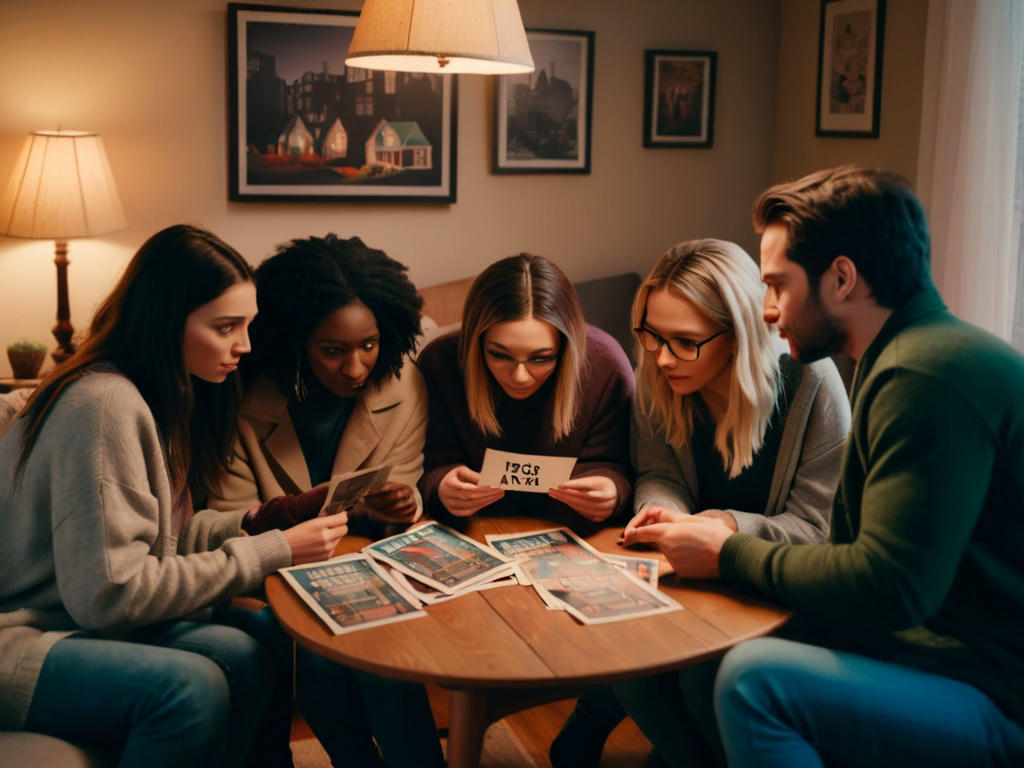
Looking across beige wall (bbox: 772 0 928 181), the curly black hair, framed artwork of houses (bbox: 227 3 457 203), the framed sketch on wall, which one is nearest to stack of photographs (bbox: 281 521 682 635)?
the curly black hair

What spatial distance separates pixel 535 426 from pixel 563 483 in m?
0.31

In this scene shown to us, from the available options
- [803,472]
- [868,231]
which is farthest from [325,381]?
[868,231]

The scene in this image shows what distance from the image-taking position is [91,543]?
166 centimetres

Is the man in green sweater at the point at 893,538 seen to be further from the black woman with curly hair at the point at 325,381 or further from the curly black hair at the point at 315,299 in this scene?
the curly black hair at the point at 315,299

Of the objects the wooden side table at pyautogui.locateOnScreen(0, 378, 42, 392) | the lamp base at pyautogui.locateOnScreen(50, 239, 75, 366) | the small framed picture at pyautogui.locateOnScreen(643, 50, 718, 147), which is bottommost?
the wooden side table at pyautogui.locateOnScreen(0, 378, 42, 392)

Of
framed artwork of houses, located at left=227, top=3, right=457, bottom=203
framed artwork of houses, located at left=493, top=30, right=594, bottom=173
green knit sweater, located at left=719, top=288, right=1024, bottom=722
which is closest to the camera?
green knit sweater, located at left=719, top=288, right=1024, bottom=722

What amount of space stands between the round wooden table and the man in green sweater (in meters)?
0.08

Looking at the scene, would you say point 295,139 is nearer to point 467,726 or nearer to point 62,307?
point 62,307

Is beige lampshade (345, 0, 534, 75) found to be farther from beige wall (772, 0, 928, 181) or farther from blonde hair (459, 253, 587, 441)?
beige wall (772, 0, 928, 181)

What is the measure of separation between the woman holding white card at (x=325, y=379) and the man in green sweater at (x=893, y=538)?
0.88 m

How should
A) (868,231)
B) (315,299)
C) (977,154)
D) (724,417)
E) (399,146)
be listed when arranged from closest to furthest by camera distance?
(868,231), (724,417), (315,299), (977,154), (399,146)

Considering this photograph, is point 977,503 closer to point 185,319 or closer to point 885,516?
point 885,516

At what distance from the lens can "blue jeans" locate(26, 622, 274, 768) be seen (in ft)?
5.40

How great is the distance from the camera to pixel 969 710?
1.52 m
